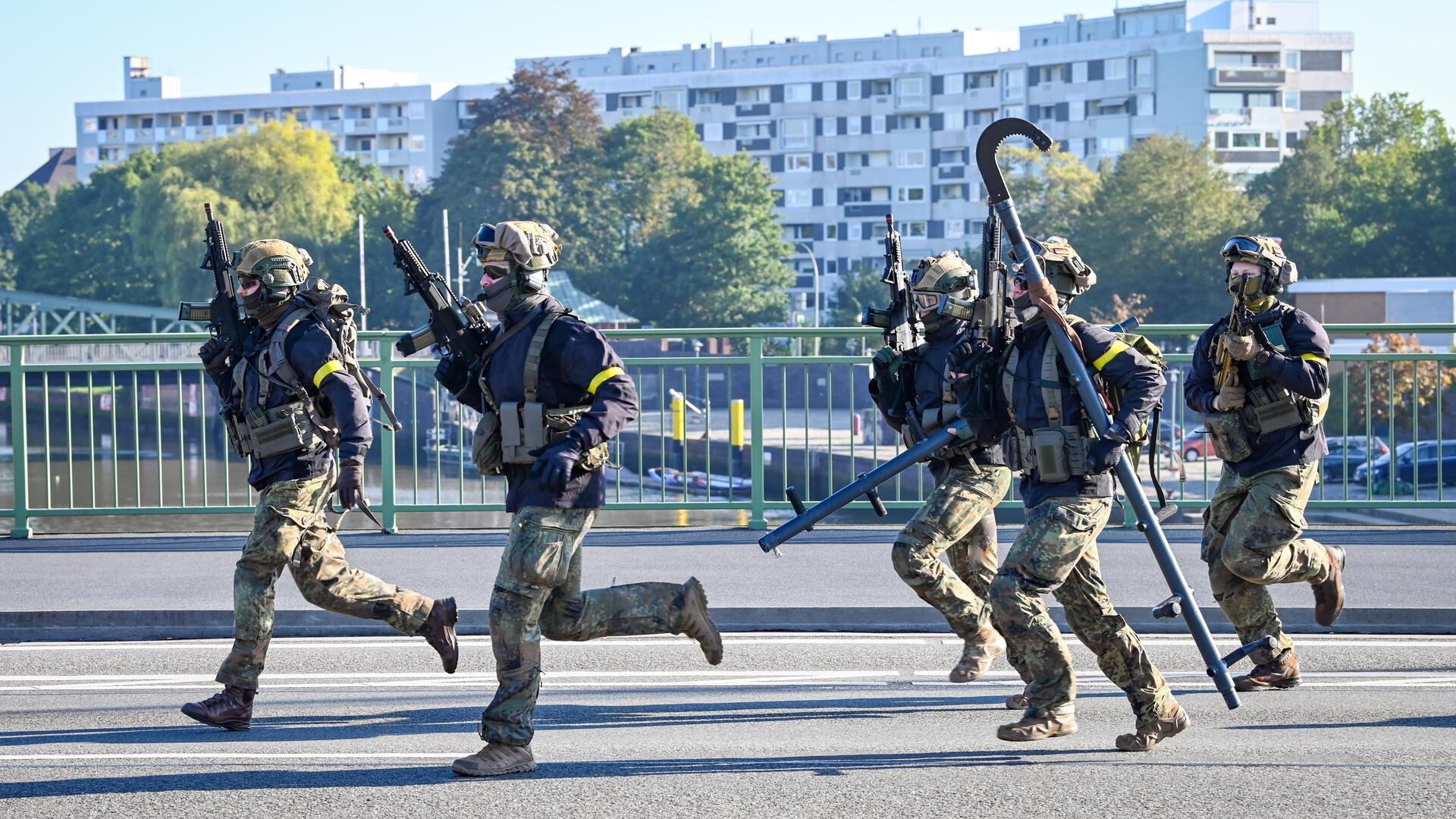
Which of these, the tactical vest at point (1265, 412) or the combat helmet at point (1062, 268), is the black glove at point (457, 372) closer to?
the combat helmet at point (1062, 268)

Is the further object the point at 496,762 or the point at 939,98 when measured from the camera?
the point at 939,98

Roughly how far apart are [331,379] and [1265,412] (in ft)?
12.3

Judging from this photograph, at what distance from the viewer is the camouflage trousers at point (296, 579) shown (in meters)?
7.06

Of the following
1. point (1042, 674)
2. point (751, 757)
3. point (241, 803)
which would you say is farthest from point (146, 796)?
point (1042, 674)

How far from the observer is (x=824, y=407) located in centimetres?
1287

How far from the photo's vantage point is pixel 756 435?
12680 millimetres

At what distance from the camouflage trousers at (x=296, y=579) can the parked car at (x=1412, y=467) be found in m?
7.51

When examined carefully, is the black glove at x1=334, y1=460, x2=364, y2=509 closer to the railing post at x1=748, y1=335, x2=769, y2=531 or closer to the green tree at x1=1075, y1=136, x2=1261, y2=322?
the railing post at x1=748, y1=335, x2=769, y2=531

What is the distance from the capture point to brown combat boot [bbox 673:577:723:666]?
6980 millimetres

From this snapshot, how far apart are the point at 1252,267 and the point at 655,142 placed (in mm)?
88379

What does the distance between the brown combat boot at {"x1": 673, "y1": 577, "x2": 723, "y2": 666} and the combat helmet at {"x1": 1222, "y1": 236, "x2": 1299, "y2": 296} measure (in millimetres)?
2432

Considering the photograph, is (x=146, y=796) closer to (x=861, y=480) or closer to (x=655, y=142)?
(x=861, y=480)

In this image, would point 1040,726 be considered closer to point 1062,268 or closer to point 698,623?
point 698,623

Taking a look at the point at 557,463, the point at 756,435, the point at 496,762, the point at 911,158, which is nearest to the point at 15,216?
the point at 911,158
